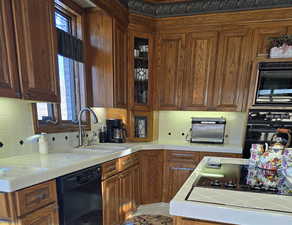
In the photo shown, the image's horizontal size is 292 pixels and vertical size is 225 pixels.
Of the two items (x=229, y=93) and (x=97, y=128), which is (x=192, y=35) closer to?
(x=229, y=93)

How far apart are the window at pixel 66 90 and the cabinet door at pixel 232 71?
187 cm

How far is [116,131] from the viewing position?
254cm

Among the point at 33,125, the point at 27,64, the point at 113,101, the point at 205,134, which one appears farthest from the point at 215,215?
the point at 205,134

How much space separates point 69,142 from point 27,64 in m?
1.02

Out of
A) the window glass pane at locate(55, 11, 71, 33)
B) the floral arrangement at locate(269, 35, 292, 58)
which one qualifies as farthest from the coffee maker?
the floral arrangement at locate(269, 35, 292, 58)

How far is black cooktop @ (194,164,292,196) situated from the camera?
3.11 feet

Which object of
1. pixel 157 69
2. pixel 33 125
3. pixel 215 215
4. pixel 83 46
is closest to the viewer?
pixel 215 215

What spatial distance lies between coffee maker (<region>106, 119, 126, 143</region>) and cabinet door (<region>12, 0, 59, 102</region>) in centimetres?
105

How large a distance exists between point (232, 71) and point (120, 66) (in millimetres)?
1545

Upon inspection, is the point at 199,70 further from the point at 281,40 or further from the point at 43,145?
the point at 43,145

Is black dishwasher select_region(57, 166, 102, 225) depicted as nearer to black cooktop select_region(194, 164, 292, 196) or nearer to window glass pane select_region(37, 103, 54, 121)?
A: window glass pane select_region(37, 103, 54, 121)

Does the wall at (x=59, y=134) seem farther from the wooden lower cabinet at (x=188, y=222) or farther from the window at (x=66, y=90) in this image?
the wooden lower cabinet at (x=188, y=222)

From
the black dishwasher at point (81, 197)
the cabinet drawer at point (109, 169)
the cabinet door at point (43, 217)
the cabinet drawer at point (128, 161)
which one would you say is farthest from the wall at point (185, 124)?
the cabinet door at point (43, 217)

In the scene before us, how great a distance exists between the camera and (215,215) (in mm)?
745
